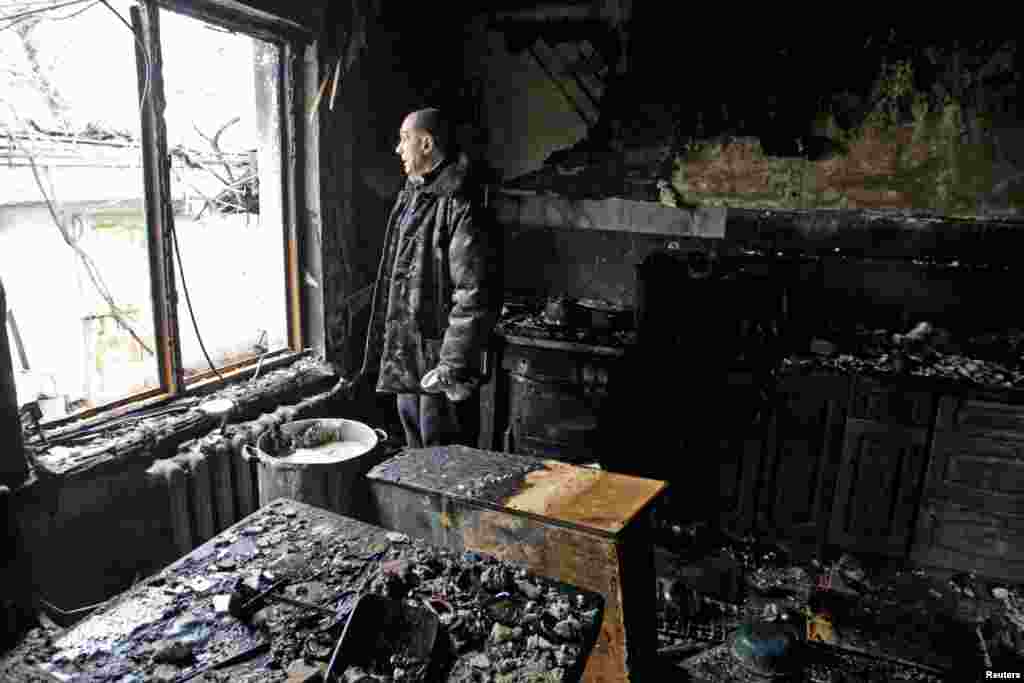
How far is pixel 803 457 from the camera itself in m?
3.52

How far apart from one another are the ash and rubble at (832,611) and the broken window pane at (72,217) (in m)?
2.75

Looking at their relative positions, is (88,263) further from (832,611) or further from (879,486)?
(879,486)

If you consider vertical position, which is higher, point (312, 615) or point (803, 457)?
point (312, 615)

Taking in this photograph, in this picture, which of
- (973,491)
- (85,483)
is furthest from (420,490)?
(973,491)

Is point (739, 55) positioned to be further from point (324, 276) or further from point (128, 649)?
point (128, 649)

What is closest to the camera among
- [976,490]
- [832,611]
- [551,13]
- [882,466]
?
[832,611]

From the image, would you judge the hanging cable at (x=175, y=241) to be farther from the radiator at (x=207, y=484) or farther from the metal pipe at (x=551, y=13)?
the metal pipe at (x=551, y=13)

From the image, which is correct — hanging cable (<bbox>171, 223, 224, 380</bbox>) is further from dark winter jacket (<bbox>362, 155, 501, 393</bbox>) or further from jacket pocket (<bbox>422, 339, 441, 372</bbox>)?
jacket pocket (<bbox>422, 339, 441, 372</bbox>)

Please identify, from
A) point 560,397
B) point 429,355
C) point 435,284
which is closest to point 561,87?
point 435,284

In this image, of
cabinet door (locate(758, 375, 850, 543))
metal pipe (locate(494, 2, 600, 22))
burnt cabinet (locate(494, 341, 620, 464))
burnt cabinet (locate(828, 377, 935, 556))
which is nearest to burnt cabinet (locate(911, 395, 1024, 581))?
burnt cabinet (locate(828, 377, 935, 556))

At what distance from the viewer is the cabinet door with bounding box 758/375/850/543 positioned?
135 inches

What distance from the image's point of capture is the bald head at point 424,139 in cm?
302

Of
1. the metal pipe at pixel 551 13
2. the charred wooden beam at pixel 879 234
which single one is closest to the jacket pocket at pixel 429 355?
the charred wooden beam at pixel 879 234

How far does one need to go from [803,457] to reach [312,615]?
2847 millimetres
